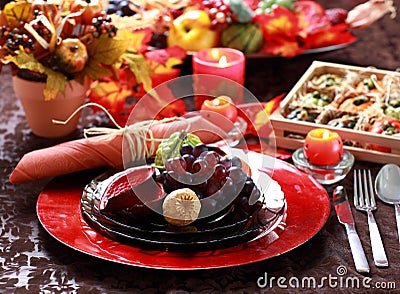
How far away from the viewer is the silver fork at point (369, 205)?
1.09 meters

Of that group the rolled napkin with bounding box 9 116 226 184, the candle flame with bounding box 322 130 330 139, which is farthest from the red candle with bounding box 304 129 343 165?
the rolled napkin with bounding box 9 116 226 184

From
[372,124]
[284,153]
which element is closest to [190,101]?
[284,153]

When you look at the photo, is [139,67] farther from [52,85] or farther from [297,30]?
[297,30]

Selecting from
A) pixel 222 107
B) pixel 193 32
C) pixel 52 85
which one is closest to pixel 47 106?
pixel 52 85

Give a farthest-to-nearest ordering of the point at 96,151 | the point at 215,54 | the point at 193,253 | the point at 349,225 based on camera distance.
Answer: the point at 215,54 → the point at 96,151 → the point at 349,225 → the point at 193,253

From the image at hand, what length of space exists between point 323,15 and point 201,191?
0.93 meters

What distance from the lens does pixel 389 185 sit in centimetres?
126


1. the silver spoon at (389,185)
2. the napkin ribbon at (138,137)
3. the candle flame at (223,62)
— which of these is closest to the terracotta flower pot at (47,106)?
the napkin ribbon at (138,137)

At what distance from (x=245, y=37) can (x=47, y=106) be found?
1.80ft

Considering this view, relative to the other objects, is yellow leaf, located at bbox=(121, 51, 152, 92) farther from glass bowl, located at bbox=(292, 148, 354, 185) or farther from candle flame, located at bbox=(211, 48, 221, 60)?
glass bowl, located at bbox=(292, 148, 354, 185)

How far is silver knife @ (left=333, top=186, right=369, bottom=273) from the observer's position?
3.51ft

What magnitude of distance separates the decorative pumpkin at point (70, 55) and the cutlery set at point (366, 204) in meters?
0.55

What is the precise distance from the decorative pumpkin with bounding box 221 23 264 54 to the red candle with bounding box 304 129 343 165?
1.60 feet

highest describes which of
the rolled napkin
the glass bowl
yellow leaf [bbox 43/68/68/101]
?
yellow leaf [bbox 43/68/68/101]
